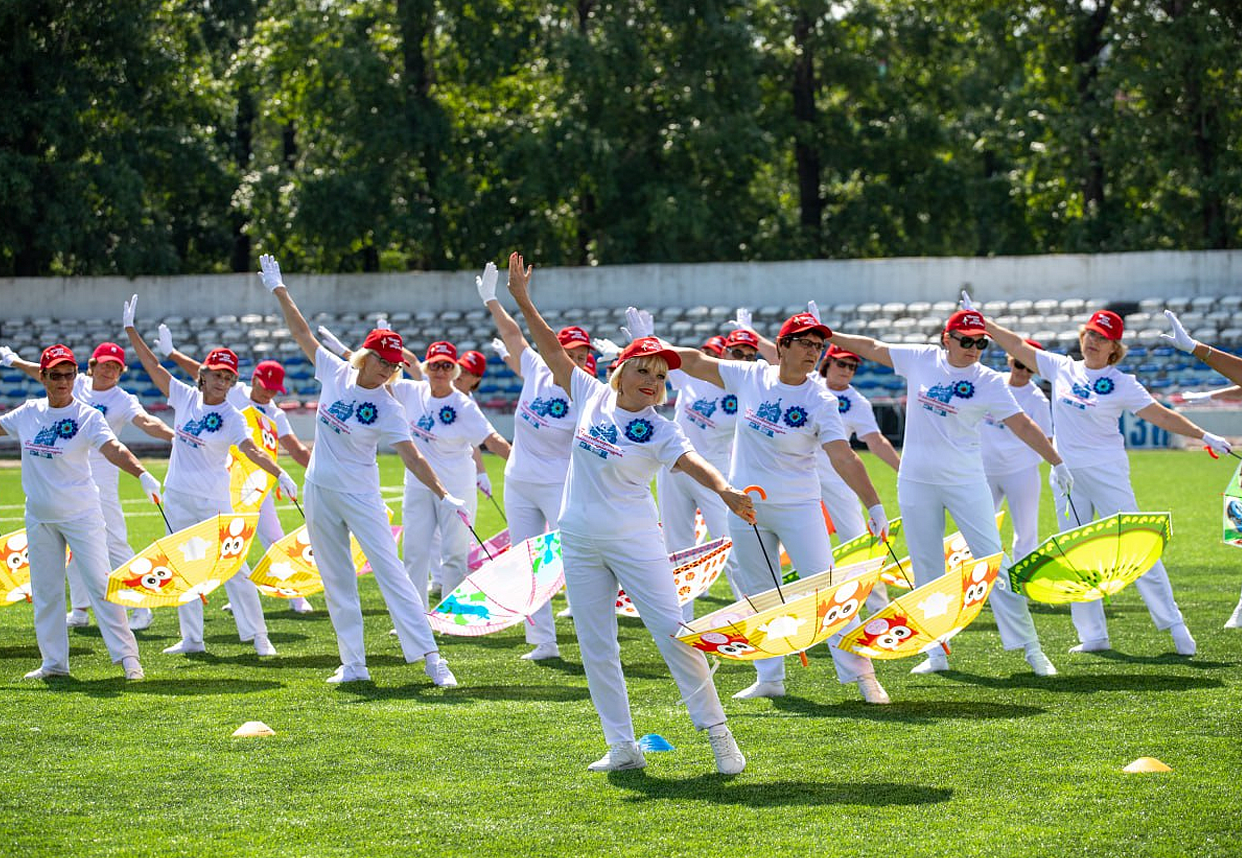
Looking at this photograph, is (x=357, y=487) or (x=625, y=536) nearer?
(x=625, y=536)

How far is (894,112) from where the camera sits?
147 ft

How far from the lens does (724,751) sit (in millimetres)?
7473

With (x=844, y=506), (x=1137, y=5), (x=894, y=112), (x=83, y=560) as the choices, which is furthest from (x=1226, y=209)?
(x=83, y=560)

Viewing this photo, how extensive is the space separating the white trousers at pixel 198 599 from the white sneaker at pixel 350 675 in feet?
4.82

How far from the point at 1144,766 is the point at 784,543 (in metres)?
2.33

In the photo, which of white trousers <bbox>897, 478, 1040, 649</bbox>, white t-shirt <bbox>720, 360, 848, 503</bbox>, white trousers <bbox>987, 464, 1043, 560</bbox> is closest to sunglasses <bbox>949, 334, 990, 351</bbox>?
white trousers <bbox>897, 478, 1040, 649</bbox>

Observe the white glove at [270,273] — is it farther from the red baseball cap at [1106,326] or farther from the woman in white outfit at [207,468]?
the red baseball cap at [1106,326]

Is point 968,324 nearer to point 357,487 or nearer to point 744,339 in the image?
point 744,339

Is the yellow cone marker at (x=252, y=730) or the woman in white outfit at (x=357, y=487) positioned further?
the woman in white outfit at (x=357, y=487)

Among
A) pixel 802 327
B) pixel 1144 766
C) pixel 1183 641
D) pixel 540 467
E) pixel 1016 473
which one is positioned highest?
pixel 802 327

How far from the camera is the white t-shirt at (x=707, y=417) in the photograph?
40.8ft

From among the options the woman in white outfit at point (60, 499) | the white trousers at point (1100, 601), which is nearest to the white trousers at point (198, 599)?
the woman in white outfit at point (60, 499)

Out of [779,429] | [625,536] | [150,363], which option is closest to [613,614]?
[625,536]

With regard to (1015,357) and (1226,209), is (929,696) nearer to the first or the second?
(1015,357)
